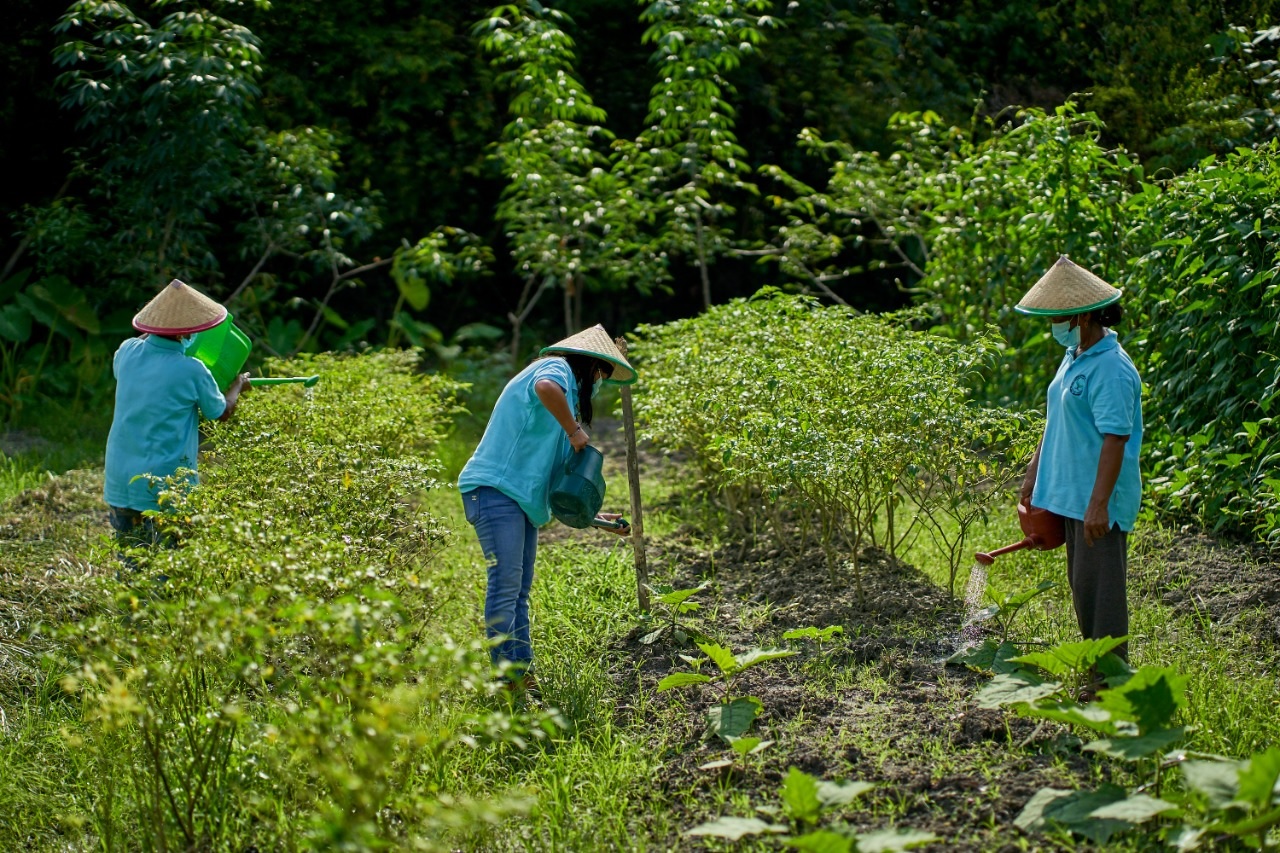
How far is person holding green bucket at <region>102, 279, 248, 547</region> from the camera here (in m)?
5.35

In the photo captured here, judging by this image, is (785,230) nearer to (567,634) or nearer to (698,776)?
(567,634)

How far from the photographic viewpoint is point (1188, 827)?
3148 mm

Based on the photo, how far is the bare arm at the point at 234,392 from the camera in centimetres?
576

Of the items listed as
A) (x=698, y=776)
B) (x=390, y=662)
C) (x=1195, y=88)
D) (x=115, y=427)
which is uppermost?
(x=1195, y=88)

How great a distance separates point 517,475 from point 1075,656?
2052mm

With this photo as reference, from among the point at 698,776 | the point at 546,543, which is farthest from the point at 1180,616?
the point at 546,543

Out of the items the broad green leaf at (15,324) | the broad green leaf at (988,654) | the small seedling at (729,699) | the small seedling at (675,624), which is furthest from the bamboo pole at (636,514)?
the broad green leaf at (15,324)

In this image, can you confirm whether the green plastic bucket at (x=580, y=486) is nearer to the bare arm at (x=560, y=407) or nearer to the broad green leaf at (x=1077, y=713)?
the bare arm at (x=560, y=407)

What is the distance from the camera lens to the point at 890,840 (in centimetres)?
306

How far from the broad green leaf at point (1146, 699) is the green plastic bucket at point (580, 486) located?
1.99 m

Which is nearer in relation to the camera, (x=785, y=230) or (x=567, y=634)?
(x=567, y=634)

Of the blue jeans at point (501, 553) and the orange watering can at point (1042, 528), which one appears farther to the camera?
the blue jeans at point (501, 553)

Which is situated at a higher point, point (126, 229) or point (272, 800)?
point (126, 229)

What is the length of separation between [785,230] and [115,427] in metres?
6.67
